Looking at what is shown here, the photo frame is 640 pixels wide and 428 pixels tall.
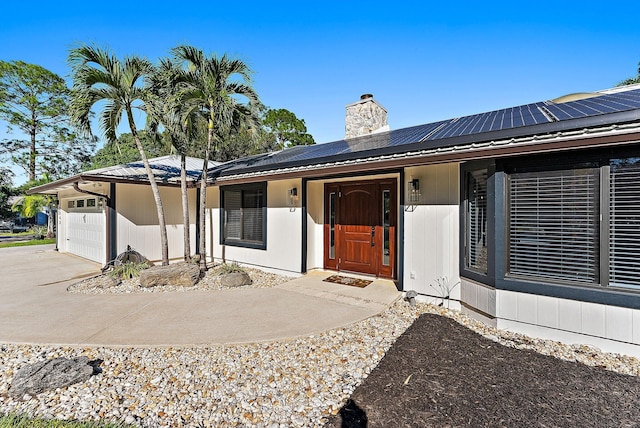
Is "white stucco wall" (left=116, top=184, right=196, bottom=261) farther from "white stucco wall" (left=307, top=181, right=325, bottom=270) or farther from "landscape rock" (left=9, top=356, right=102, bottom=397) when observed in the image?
"landscape rock" (left=9, top=356, right=102, bottom=397)

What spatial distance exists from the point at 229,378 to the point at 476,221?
4.29 meters

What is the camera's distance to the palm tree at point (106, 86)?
6641 millimetres

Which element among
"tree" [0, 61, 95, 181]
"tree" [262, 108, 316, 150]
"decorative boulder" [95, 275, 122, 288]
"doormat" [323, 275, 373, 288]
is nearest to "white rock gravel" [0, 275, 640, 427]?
"doormat" [323, 275, 373, 288]

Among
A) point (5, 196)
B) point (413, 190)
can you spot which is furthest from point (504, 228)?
point (5, 196)

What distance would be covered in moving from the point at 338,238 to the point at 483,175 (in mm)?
3784

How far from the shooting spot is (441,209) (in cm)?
535

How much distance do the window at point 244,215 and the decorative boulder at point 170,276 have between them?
1956 mm

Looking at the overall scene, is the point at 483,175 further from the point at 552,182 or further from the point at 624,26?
the point at 624,26

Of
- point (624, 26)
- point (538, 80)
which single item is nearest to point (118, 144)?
point (538, 80)

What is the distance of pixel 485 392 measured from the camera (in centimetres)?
273

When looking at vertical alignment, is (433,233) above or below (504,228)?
below

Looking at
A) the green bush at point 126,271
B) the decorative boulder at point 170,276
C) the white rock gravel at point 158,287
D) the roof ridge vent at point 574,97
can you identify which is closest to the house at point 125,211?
the green bush at point 126,271

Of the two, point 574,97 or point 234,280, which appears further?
point 234,280

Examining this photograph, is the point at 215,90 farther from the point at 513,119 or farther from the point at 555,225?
the point at 555,225
